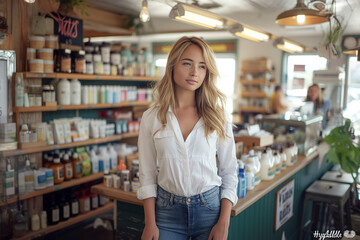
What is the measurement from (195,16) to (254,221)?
6.23ft

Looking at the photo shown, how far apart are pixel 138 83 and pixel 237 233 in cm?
374

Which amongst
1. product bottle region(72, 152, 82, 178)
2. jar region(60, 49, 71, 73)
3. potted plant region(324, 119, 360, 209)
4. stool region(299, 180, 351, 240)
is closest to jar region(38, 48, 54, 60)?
jar region(60, 49, 71, 73)

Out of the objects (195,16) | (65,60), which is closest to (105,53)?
(65,60)

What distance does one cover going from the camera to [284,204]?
140 inches

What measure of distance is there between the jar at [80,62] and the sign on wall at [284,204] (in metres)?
2.62

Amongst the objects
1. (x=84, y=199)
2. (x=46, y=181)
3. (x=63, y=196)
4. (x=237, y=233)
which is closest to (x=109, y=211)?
(x=84, y=199)

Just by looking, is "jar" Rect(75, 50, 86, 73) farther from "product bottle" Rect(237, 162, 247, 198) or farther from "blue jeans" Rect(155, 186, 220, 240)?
"blue jeans" Rect(155, 186, 220, 240)

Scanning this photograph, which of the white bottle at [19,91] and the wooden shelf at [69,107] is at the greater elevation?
the white bottle at [19,91]

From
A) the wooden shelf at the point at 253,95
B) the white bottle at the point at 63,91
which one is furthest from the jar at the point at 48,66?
the wooden shelf at the point at 253,95

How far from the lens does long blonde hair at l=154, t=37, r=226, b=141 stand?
194cm

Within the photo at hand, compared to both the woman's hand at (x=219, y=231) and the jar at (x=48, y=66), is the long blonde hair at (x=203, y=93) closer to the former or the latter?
the woman's hand at (x=219, y=231)

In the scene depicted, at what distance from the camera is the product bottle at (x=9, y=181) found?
3184 millimetres

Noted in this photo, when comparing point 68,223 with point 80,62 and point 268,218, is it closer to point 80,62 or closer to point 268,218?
point 80,62

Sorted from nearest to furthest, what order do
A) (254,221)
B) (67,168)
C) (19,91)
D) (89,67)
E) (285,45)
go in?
(254,221) → (19,91) → (67,168) → (89,67) → (285,45)
